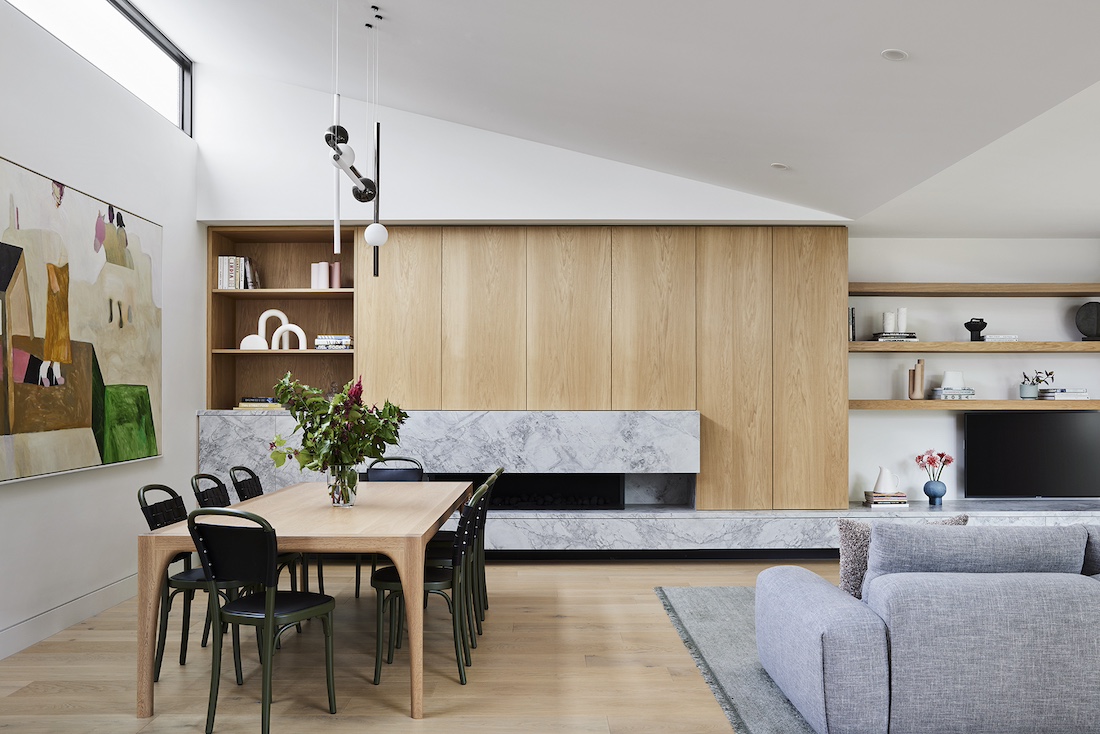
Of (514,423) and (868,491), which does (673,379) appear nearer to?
(514,423)

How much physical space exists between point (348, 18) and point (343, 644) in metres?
3.40

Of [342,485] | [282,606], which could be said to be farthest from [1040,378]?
[282,606]

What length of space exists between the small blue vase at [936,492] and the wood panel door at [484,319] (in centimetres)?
330

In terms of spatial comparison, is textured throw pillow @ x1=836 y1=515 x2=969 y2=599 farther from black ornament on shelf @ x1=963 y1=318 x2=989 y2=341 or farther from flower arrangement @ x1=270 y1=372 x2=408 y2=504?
black ornament on shelf @ x1=963 y1=318 x2=989 y2=341

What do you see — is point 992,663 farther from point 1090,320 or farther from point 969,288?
point 1090,320

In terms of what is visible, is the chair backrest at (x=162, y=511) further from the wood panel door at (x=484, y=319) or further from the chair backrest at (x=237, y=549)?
the wood panel door at (x=484, y=319)

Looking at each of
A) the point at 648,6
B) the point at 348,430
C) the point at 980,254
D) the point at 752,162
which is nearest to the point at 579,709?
the point at 348,430

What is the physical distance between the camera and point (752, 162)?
527 centimetres

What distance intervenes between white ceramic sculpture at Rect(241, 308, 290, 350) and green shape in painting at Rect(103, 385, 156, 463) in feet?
3.72

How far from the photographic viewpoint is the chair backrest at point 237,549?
2920mm

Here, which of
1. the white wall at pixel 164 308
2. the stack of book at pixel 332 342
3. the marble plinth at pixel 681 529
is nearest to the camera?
the white wall at pixel 164 308

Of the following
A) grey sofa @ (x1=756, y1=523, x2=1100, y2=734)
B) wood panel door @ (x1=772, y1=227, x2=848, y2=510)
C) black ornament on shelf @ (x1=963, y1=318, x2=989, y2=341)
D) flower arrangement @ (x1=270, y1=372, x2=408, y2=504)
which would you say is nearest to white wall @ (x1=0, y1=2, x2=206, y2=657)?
flower arrangement @ (x1=270, y1=372, x2=408, y2=504)

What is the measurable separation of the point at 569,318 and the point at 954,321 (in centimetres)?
340

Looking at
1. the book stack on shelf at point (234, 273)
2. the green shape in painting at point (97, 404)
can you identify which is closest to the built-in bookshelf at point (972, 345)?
the book stack on shelf at point (234, 273)
